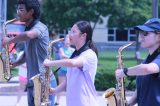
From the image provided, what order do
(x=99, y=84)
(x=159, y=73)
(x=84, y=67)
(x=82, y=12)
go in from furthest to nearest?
(x=82, y=12), (x=99, y=84), (x=84, y=67), (x=159, y=73)

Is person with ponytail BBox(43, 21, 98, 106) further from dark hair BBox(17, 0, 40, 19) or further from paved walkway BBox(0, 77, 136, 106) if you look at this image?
paved walkway BBox(0, 77, 136, 106)

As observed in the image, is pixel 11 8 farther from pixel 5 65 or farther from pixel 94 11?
pixel 5 65

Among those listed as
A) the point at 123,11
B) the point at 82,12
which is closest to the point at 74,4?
the point at 82,12

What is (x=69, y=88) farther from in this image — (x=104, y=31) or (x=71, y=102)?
(x=104, y=31)

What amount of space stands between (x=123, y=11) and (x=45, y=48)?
31.3 m

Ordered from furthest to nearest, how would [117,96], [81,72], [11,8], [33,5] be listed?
[11,8] < [33,5] < [81,72] < [117,96]

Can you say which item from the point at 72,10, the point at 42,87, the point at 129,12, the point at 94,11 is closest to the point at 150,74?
the point at 42,87

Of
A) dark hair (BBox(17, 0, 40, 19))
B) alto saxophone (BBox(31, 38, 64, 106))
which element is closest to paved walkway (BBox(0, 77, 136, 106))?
dark hair (BBox(17, 0, 40, 19))

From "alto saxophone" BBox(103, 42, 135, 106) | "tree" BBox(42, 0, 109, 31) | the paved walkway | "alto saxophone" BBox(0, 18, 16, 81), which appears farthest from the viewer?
"tree" BBox(42, 0, 109, 31)

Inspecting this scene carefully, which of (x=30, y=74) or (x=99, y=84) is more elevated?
(x=30, y=74)

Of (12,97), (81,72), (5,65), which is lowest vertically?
(12,97)

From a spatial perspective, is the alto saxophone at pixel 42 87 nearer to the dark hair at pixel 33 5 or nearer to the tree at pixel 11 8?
the dark hair at pixel 33 5

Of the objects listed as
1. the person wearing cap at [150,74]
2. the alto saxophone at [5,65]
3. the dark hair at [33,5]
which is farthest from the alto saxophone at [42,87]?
the person wearing cap at [150,74]

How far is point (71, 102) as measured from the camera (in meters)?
5.09
